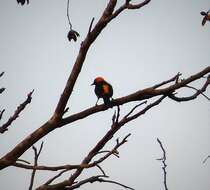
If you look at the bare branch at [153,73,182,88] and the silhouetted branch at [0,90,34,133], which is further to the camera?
the silhouetted branch at [0,90,34,133]

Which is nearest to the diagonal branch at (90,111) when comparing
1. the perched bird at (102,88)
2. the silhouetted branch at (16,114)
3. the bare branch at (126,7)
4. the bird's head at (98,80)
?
the bare branch at (126,7)

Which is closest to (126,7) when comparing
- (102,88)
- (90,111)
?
(90,111)

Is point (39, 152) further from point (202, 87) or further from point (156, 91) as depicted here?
point (202, 87)

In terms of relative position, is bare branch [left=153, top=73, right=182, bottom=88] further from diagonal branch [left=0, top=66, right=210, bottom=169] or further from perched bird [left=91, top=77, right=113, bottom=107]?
perched bird [left=91, top=77, right=113, bottom=107]

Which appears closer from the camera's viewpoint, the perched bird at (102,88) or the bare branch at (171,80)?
the bare branch at (171,80)

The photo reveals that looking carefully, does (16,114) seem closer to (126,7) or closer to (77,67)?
(77,67)

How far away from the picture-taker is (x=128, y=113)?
266 centimetres

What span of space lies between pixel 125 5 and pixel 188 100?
1110 millimetres

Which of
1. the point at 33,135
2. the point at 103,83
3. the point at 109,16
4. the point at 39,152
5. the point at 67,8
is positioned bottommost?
the point at 33,135

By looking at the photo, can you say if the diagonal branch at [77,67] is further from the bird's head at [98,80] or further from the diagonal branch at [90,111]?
the bird's head at [98,80]

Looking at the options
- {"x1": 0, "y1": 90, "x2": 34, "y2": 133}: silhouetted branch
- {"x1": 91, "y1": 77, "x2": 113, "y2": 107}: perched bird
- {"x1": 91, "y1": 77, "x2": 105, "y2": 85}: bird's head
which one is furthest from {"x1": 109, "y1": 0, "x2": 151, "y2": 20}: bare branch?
{"x1": 91, "y1": 77, "x2": 105, "y2": 85}: bird's head

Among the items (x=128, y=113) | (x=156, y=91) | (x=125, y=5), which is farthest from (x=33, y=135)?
(x=125, y=5)

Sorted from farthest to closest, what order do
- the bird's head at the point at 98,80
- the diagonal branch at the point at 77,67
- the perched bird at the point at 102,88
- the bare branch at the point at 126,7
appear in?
the bird's head at the point at 98,80, the perched bird at the point at 102,88, the bare branch at the point at 126,7, the diagonal branch at the point at 77,67

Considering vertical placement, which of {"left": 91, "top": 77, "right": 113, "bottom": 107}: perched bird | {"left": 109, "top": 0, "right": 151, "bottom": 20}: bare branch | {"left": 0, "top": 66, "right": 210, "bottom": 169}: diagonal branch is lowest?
{"left": 0, "top": 66, "right": 210, "bottom": 169}: diagonal branch
